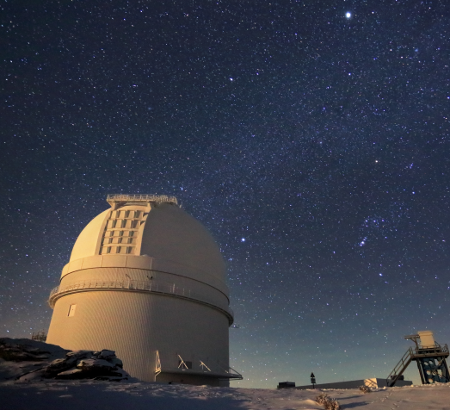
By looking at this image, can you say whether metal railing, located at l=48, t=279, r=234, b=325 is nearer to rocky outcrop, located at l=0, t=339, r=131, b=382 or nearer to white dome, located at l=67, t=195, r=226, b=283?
white dome, located at l=67, t=195, r=226, b=283

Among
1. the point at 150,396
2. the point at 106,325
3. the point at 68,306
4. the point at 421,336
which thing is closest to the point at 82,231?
the point at 68,306

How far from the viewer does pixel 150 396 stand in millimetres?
8148

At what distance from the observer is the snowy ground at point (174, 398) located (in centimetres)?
684

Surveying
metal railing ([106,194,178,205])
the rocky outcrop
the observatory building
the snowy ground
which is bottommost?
the snowy ground

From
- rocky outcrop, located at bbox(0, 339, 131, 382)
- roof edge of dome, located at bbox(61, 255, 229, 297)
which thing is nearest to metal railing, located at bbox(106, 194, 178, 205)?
roof edge of dome, located at bbox(61, 255, 229, 297)

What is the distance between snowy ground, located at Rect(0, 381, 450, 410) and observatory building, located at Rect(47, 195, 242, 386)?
13.8 m

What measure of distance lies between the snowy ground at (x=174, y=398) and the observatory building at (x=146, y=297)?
45.3 ft

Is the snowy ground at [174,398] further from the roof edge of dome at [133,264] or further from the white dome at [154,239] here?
the white dome at [154,239]

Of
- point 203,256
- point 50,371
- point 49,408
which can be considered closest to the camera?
point 49,408

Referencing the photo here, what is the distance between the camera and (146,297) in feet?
77.6

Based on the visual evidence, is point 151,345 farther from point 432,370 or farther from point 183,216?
point 432,370

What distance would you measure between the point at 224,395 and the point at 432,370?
2606 cm

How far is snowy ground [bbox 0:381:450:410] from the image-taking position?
6844 millimetres

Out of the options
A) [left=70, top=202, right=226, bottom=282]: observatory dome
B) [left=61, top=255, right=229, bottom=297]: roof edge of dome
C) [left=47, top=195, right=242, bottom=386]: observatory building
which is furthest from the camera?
[left=70, top=202, right=226, bottom=282]: observatory dome
